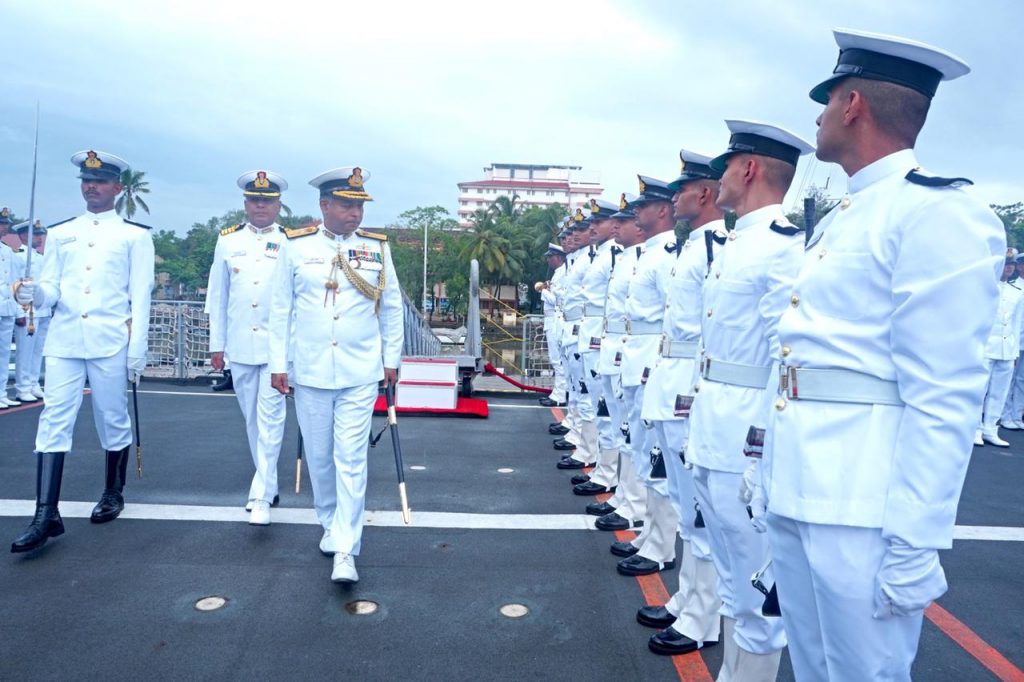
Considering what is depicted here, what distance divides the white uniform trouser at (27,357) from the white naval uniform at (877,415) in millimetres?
10280

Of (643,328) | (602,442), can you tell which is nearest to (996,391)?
(602,442)

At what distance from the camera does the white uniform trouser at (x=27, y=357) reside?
32.6ft

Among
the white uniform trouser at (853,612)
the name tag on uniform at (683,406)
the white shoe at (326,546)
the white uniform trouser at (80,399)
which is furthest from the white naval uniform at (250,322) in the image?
the white uniform trouser at (853,612)

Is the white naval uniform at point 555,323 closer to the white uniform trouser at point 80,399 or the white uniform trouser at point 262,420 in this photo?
the white uniform trouser at point 262,420

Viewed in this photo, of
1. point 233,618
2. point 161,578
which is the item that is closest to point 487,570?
point 233,618

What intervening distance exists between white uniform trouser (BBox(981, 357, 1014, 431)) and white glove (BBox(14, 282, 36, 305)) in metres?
10.1

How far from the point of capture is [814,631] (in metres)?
2.03

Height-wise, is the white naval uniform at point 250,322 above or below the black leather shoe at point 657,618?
above

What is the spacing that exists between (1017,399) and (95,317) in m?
11.5

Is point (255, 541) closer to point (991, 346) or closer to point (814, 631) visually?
point (814, 631)

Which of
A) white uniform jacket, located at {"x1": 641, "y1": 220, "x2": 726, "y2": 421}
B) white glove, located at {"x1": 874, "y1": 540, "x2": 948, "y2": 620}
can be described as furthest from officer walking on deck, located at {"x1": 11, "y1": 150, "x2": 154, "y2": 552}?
white glove, located at {"x1": 874, "y1": 540, "x2": 948, "y2": 620}

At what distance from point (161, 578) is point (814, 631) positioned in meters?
3.46

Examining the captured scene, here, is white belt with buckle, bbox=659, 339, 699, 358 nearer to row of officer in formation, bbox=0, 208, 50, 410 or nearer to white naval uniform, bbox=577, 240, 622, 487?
white naval uniform, bbox=577, 240, 622, 487

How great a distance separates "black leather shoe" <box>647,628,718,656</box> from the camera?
347 cm
